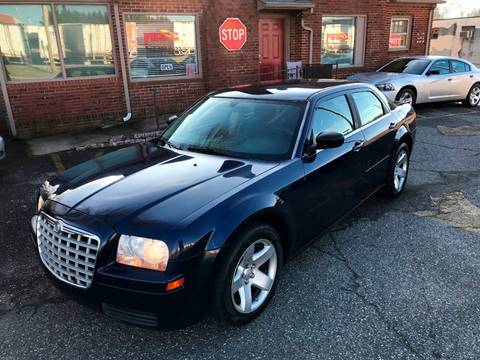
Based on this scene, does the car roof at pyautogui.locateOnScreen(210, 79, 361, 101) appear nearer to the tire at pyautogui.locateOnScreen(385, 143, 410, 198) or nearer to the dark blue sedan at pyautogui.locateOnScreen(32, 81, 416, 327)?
the dark blue sedan at pyautogui.locateOnScreen(32, 81, 416, 327)

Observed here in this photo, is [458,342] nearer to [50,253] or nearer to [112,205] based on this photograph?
[112,205]

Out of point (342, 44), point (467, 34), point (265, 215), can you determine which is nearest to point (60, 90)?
point (265, 215)

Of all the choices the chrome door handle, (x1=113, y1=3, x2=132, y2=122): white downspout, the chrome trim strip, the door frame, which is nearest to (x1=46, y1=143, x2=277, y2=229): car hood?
the chrome trim strip

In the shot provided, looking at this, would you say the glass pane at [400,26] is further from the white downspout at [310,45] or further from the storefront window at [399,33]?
the white downspout at [310,45]

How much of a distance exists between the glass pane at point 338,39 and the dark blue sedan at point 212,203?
28.9 feet

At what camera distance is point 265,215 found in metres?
2.87

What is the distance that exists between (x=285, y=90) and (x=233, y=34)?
276 inches

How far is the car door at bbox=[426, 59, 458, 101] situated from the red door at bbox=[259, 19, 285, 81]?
404 cm

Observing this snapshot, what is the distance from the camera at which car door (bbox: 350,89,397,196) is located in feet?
13.9

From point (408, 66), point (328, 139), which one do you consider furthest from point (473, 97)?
point (328, 139)

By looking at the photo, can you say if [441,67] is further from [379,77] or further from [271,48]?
[271,48]

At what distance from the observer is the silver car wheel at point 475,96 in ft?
39.5

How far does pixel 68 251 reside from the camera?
2.59 metres

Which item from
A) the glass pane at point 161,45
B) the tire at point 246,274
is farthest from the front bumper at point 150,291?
the glass pane at point 161,45
